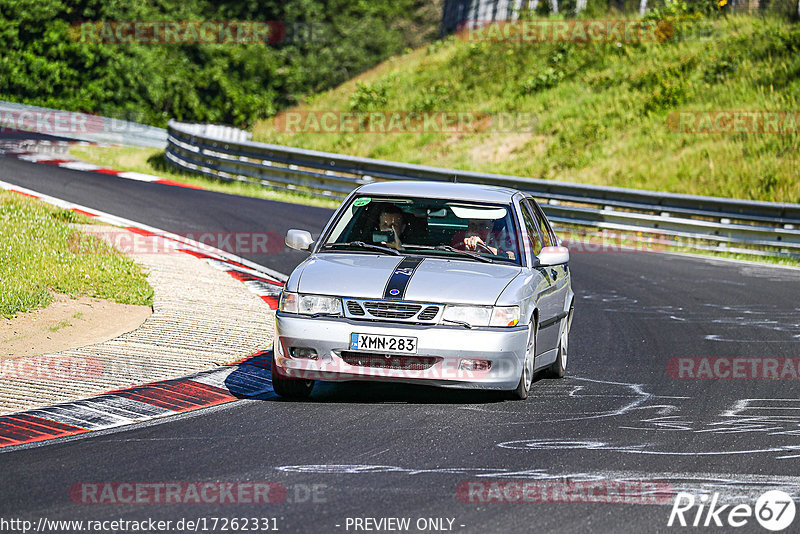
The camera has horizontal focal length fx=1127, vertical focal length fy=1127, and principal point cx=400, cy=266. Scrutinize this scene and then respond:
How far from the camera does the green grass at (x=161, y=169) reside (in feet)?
81.5

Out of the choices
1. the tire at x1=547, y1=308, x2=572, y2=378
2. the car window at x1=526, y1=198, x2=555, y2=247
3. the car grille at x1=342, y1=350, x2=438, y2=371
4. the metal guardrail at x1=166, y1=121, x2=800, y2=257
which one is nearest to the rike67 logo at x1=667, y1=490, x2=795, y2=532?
the car grille at x1=342, y1=350, x2=438, y2=371

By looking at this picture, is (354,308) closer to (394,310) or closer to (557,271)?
(394,310)

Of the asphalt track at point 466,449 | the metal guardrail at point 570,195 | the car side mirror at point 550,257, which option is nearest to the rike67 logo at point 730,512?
the asphalt track at point 466,449

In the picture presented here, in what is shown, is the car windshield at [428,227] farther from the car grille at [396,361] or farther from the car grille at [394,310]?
the car grille at [396,361]

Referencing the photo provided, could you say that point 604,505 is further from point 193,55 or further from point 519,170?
point 193,55

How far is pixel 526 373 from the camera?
322 inches

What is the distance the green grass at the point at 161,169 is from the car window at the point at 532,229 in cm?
1433

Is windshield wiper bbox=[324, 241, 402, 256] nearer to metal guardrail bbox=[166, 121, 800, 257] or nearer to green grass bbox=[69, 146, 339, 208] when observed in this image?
metal guardrail bbox=[166, 121, 800, 257]

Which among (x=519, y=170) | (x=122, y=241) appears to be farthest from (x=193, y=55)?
(x=122, y=241)

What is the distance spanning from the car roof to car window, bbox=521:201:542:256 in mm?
204

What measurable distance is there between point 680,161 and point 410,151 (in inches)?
336

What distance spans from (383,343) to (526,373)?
119 centimetres

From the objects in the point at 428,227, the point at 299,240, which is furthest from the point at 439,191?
the point at 299,240

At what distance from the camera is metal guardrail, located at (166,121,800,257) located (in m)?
20.5
